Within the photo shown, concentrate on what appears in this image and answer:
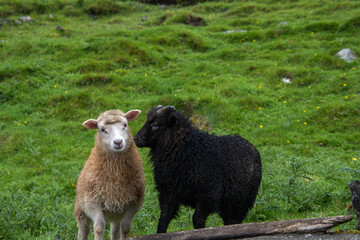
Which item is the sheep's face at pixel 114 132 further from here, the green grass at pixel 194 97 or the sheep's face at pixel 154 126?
the green grass at pixel 194 97

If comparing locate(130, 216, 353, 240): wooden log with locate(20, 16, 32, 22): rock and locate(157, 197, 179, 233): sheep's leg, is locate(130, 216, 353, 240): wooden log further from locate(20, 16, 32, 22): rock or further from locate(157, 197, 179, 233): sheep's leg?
locate(20, 16, 32, 22): rock

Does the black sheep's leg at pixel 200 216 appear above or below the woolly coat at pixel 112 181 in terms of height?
below

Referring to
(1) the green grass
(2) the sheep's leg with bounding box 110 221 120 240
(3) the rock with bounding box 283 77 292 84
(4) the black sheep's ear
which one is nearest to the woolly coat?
(2) the sheep's leg with bounding box 110 221 120 240

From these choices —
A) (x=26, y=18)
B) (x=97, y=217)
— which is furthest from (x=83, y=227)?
(x=26, y=18)

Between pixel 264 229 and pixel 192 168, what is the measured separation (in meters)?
1.43

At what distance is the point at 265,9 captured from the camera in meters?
20.7

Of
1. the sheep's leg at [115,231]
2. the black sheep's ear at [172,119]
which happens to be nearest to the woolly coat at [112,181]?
the sheep's leg at [115,231]

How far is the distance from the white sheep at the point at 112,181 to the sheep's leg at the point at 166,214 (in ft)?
1.13

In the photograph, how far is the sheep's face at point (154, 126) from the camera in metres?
5.52

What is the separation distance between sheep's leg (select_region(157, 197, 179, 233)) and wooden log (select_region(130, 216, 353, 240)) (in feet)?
1.93

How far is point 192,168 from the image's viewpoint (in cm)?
543

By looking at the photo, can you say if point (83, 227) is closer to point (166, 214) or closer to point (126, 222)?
point (126, 222)

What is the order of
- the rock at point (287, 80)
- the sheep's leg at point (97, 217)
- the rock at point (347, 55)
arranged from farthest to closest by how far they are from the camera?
the rock at point (347, 55), the rock at point (287, 80), the sheep's leg at point (97, 217)

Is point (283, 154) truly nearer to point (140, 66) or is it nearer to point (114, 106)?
point (114, 106)
